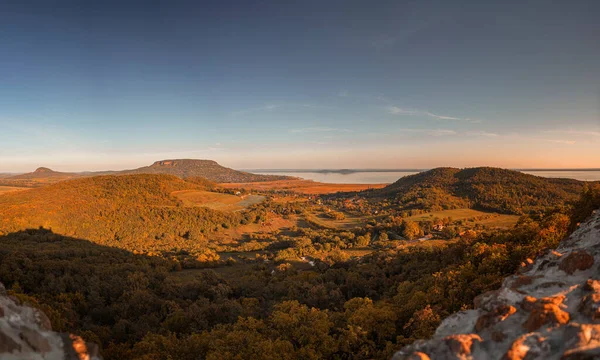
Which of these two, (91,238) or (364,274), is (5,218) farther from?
(364,274)

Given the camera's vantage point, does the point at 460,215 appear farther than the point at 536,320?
Yes

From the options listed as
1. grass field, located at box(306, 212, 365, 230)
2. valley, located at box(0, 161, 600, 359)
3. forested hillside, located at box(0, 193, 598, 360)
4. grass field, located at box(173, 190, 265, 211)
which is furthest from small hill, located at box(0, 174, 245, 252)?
forested hillside, located at box(0, 193, 598, 360)

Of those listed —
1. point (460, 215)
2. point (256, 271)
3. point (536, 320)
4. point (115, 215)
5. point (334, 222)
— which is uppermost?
point (536, 320)

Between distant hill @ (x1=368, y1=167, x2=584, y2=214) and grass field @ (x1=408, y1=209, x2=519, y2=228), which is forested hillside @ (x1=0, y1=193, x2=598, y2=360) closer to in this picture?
grass field @ (x1=408, y1=209, x2=519, y2=228)

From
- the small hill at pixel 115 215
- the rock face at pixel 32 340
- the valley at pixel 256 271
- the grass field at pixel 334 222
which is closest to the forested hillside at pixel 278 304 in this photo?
the valley at pixel 256 271

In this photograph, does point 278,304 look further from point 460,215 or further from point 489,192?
point 489,192

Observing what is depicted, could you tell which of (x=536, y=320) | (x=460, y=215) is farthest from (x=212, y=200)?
(x=536, y=320)
